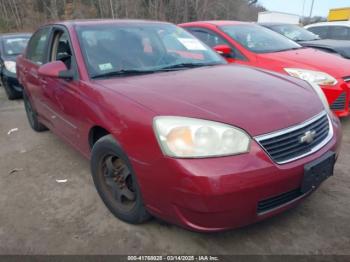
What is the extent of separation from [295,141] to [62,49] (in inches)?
96.1

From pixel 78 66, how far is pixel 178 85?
91 cm

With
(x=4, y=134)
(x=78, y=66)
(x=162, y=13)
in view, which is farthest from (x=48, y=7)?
(x=78, y=66)

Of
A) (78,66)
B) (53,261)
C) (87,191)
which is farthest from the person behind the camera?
(87,191)

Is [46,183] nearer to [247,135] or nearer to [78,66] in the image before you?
[78,66]

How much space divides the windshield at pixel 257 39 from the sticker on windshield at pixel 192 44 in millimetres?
1620

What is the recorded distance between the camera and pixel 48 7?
3331 cm

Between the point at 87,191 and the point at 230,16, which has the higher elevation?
the point at 87,191

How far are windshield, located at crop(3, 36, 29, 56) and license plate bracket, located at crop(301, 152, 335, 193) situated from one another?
23.1ft

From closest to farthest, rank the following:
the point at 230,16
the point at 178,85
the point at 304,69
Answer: the point at 178,85, the point at 304,69, the point at 230,16

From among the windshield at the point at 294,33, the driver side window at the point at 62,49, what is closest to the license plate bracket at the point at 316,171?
the driver side window at the point at 62,49

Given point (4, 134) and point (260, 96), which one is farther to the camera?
point (4, 134)

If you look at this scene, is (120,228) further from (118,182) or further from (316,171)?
(316,171)

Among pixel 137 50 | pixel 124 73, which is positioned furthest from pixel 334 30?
pixel 124 73

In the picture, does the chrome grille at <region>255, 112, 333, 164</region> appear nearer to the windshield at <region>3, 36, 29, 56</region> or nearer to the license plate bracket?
the license plate bracket
